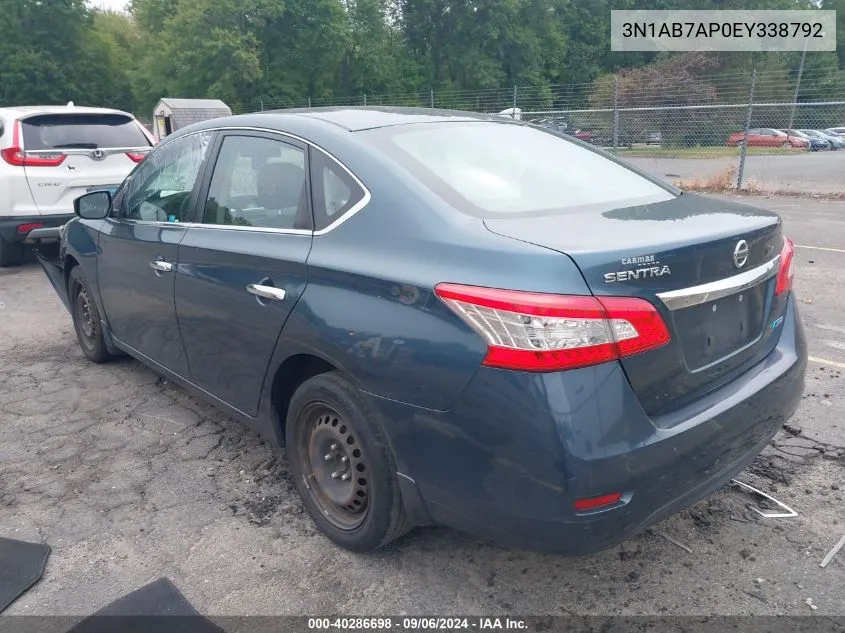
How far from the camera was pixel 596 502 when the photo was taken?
6.52 feet

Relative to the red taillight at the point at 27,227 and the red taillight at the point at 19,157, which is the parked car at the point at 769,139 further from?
the red taillight at the point at 27,227

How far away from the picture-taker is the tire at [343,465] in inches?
95.3

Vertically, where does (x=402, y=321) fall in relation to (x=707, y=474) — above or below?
above

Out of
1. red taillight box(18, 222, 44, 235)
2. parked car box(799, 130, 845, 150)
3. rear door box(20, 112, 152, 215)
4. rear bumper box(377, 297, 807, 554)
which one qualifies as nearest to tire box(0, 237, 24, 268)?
red taillight box(18, 222, 44, 235)

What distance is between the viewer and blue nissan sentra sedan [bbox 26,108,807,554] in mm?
1978

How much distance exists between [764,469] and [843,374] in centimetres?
145

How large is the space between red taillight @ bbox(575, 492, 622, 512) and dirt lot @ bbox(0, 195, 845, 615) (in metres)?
0.59

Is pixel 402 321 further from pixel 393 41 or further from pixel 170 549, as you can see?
pixel 393 41

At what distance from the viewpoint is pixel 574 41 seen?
2213 inches

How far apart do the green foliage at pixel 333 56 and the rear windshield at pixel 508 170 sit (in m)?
28.2

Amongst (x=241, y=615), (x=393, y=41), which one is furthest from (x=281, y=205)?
(x=393, y=41)

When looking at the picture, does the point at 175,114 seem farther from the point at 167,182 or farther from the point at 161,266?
the point at 161,266

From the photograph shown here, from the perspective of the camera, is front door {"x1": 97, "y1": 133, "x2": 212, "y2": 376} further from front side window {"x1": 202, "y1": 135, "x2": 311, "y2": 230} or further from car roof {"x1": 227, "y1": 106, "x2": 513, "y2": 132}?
car roof {"x1": 227, "y1": 106, "x2": 513, "y2": 132}

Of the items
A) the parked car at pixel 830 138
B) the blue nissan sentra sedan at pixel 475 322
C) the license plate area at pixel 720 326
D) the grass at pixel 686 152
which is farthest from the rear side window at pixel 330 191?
the parked car at pixel 830 138
